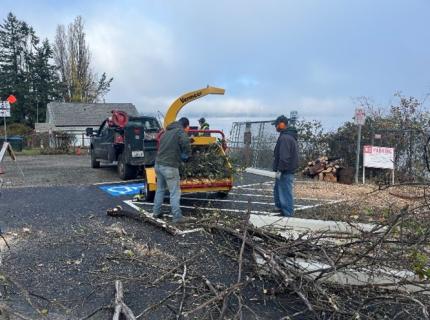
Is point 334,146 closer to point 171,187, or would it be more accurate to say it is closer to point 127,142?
point 127,142

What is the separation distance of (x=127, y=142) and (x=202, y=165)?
12.6 ft

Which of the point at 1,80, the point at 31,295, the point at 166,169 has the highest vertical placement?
the point at 1,80

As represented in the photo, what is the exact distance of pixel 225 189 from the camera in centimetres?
877

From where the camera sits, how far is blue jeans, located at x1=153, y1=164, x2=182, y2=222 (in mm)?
6852

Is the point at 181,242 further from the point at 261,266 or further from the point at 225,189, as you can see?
the point at 225,189

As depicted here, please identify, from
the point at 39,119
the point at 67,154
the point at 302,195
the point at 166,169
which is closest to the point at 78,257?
the point at 166,169

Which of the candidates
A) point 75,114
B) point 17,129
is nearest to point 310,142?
point 75,114

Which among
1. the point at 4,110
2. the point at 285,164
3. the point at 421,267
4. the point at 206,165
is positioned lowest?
the point at 421,267

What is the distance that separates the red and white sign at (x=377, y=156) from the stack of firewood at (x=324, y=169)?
1028mm

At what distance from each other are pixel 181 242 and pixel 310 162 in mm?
8904

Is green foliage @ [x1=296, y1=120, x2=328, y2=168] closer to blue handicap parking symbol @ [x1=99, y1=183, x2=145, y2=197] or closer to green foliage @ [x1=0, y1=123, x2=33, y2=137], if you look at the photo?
blue handicap parking symbol @ [x1=99, y1=183, x2=145, y2=197]

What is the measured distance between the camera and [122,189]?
36.0 feet

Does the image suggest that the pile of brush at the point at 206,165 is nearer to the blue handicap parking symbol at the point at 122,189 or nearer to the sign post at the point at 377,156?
the blue handicap parking symbol at the point at 122,189

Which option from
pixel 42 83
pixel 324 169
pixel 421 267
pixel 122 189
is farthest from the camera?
pixel 42 83
